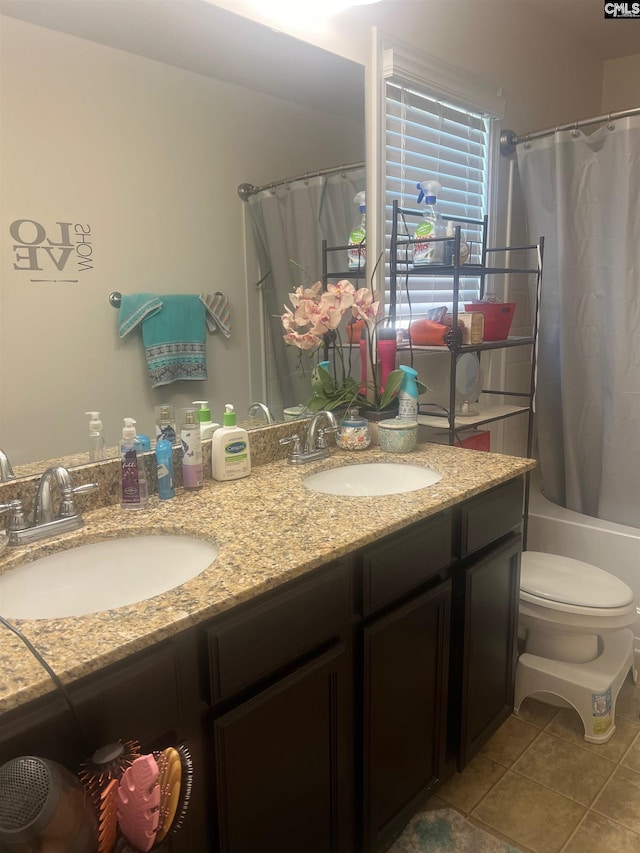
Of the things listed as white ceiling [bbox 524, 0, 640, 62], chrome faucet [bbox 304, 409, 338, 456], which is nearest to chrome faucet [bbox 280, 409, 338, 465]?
chrome faucet [bbox 304, 409, 338, 456]

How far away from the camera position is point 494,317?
6.91ft

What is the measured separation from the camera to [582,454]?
2.51 metres

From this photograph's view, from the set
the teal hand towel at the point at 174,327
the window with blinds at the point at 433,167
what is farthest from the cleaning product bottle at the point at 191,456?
the window with blinds at the point at 433,167

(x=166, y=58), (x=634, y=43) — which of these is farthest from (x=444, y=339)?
(x=634, y=43)

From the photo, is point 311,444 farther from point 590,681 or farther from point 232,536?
point 590,681

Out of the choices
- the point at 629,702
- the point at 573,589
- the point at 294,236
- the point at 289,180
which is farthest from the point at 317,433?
the point at 629,702

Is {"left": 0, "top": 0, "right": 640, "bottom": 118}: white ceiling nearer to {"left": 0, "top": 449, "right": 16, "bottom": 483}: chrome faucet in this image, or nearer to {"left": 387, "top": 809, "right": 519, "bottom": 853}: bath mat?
{"left": 0, "top": 449, "right": 16, "bottom": 483}: chrome faucet

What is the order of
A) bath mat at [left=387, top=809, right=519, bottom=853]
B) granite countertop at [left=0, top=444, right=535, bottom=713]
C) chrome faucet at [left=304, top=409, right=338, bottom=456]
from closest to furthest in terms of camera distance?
granite countertop at [left=0, top=444, right=535, bottom=713], bath mat at [left=387, top=809, right=519, bottom=853], chrome faucet at [left=304, top=409, right=338, bottom=456]

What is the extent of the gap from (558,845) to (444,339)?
1381mm

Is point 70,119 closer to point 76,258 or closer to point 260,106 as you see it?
point 76,258

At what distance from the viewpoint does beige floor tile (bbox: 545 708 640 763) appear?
1.85 m

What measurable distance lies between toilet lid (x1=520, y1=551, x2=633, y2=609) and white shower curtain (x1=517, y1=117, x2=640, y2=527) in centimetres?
46

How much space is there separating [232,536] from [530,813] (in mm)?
1155

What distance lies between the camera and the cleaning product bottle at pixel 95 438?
52.8 inches
